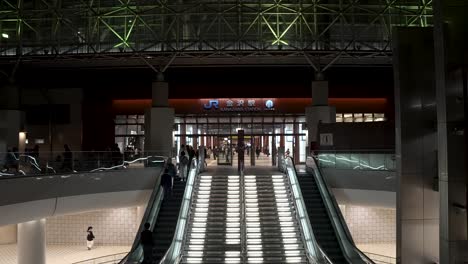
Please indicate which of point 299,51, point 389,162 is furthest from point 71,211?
point 299,51

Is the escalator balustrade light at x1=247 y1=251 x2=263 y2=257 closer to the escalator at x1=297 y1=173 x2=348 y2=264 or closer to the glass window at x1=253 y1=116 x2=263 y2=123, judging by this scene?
the escalator at x1=297 y1=173 x2=348 y2=264

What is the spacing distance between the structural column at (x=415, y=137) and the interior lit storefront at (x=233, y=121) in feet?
73.5

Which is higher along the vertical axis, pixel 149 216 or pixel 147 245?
pixel 149 216

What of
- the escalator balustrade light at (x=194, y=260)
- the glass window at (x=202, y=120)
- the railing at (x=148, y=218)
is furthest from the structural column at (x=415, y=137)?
the glass window at (x=202, y=120)

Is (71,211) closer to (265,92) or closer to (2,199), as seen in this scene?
(2,199)

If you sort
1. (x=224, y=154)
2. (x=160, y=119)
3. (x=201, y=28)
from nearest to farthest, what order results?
(x=201, y=28) < (x=160, y=119) < (x=224, y=154)

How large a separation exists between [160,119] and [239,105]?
656 centimetres

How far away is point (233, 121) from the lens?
35094 mm

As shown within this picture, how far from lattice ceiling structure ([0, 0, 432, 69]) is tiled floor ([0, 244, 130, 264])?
10312mm

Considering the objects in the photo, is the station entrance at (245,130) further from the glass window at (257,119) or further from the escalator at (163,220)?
the escalator at (163,220)

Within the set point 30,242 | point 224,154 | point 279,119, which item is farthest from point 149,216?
point 279,119

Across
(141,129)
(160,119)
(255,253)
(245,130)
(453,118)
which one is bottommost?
(255,253)

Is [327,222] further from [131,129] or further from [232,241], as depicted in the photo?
[131,129]

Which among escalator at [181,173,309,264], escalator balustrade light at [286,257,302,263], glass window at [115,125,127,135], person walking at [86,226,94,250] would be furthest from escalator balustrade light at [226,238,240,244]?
glass window at [115,125,127,135]
